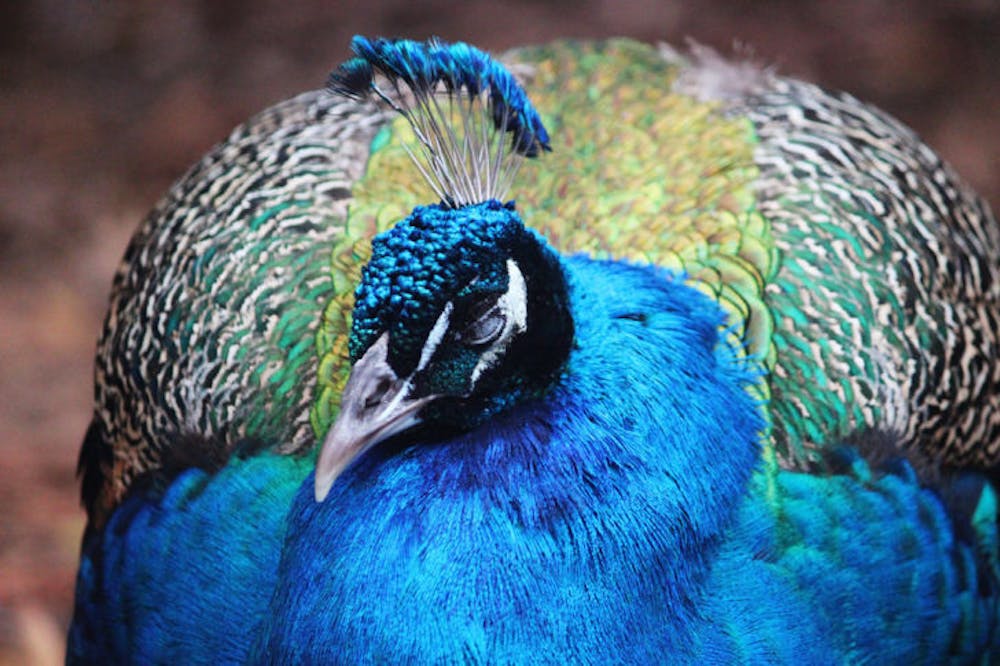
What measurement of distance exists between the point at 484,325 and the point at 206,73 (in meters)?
3.79

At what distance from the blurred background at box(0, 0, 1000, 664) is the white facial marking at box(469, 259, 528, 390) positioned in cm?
300

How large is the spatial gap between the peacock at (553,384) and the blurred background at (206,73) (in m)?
2.02

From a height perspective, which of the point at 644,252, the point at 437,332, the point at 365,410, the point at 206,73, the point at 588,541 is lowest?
the point at 588,541

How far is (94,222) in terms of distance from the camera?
4.98 m

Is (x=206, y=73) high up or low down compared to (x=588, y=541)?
up

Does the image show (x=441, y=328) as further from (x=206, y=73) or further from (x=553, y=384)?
(x=206, y=73)

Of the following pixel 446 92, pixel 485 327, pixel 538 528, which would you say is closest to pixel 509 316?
pixel 485 327

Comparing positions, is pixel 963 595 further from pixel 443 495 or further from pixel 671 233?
pixel 443 495

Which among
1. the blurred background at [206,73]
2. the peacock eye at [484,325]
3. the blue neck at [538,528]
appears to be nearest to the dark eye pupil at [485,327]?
the peacock eye at [484,325]

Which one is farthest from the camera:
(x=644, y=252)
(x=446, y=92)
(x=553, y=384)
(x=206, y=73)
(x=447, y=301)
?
(x=206, y=73)

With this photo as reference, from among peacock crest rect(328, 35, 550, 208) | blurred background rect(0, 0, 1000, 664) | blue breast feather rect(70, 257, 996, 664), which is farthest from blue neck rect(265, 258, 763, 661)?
blurred background rect(0, 0, 1000, 664)

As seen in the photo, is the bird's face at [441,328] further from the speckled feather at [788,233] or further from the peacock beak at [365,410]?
the speckled feather at [788,233]

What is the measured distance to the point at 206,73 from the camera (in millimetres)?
5336

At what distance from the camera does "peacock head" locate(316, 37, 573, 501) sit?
1.77m
